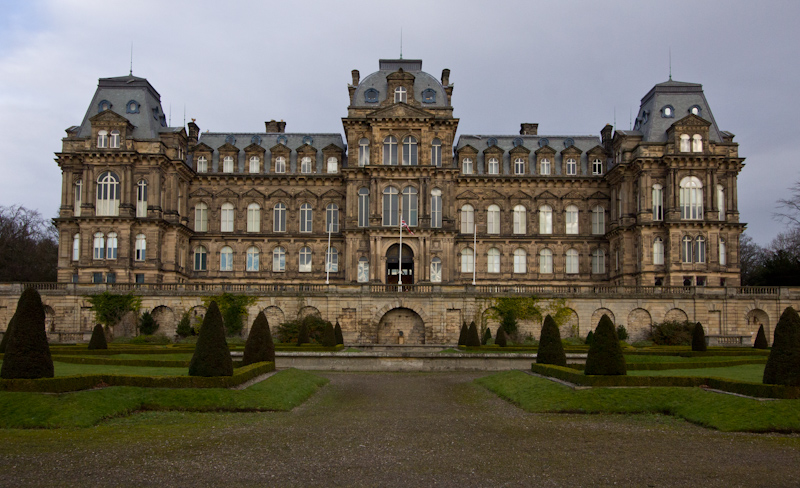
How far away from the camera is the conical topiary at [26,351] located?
810 inches

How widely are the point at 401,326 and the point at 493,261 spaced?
16339mm

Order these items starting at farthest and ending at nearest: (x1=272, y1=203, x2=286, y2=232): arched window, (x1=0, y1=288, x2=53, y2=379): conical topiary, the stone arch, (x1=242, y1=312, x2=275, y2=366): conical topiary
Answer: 1. (x1=272, y1=203, x2=286, y2=232): arched window
2. the stone arch
3. (x1=242, y1=312, x2=275, y2=366): conical topiary
4. (x1=0, y1=288, x2=53, y2=379): conical topiary

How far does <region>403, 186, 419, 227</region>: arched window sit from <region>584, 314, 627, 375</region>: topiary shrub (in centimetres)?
3684

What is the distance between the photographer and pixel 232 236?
6562cm

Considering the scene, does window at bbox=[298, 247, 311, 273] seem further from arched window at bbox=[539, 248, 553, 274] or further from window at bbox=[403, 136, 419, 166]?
arched window at bbox=[539, 248, 553, 274]

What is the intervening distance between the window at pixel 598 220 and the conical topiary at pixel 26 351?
2109 inches

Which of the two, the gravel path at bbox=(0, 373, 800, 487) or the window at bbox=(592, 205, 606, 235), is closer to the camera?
the gravel path at bbox=(0, 373, 800, 487)

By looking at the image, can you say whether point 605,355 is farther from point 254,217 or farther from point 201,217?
point 201,217

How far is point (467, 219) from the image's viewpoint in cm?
6656

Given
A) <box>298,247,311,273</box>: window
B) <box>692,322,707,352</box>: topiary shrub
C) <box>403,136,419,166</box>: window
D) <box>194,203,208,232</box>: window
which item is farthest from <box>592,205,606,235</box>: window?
<box>194,203,208,232</box>: window

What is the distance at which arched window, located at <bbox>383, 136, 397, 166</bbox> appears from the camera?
60656mm

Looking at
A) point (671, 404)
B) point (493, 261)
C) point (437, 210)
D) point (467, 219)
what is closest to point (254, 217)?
point (437, 210)

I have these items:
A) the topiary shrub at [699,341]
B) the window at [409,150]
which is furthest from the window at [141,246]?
the topiary shrub at [699,341]

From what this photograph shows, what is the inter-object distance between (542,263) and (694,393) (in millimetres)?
44478
